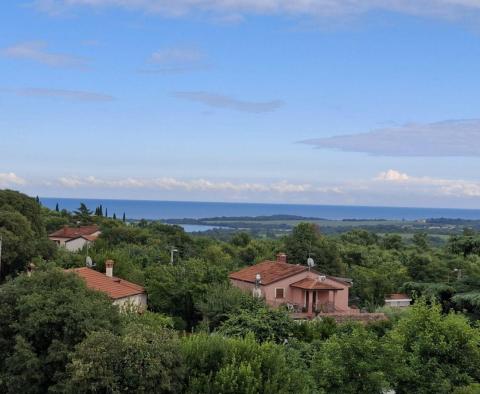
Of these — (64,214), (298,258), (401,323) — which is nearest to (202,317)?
(401,323)

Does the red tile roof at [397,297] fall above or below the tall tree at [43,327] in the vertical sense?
below

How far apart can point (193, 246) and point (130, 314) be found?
173 ft

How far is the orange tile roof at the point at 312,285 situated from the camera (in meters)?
40.1

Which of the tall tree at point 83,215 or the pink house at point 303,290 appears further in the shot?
the tall tree at point 83,215

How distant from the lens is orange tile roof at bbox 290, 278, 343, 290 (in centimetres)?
4006

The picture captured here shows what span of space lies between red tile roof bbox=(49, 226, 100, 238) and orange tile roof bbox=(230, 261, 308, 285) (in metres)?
38.5

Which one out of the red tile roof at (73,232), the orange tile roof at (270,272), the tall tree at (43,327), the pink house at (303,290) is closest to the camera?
the tall tree at (43,327)

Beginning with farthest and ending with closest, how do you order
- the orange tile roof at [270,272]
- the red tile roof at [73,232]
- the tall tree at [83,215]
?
the tall tree at [83,215] < the red tile roof at [73,232] < the orange tile roof at [270,272]

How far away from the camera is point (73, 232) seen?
81.4 metres

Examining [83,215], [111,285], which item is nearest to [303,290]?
[111,285]

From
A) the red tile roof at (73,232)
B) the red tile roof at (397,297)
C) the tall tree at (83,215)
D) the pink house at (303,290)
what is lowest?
the red tile roof at (397,297)

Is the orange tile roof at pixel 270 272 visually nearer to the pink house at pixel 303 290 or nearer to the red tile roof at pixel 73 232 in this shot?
the pink house at pixel 303 290

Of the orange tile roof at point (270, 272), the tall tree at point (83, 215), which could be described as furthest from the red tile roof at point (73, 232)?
the orange tile roof at point (270, 272)

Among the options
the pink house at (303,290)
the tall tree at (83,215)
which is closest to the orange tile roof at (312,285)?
the pink house at (303,290)
